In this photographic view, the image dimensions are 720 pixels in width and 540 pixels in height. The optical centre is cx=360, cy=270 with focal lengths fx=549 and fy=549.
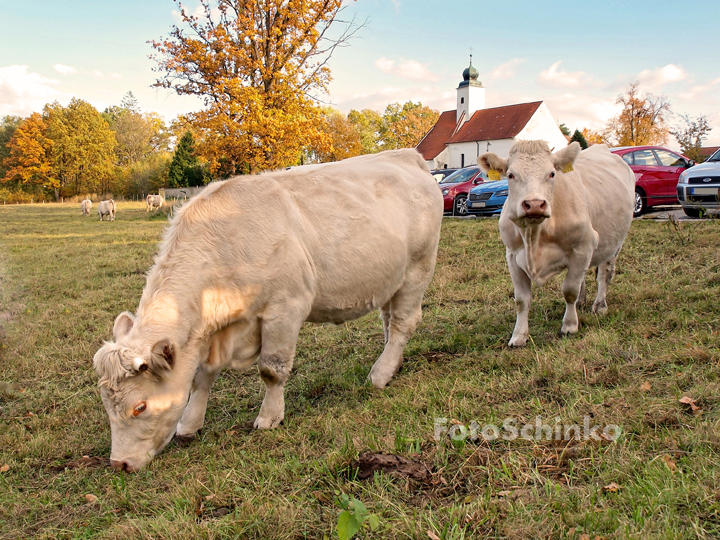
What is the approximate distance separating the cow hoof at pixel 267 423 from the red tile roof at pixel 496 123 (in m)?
55.1

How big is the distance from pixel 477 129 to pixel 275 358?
6043 cm

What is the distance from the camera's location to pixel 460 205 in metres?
18.7

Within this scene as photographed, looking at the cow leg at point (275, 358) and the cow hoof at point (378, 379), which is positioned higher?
Answer: the cow leg at point (275, 358)

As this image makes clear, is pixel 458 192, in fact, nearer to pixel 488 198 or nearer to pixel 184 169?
pixel 488 198

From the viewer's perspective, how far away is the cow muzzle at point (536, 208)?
4887 mm

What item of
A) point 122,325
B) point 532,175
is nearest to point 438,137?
point 532,175

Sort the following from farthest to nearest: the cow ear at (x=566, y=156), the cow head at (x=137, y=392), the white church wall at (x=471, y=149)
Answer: the white church wall at (x=471, y=149) < the cow ear at (x=566, y=156) < the cow head at (x=137, y=392)

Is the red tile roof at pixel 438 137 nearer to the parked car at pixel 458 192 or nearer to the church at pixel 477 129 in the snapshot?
the church at pixel 477 129

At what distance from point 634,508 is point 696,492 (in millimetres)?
289

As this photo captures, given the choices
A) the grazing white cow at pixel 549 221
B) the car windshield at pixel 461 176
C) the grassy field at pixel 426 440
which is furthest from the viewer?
the car windshield at pixel 461 176

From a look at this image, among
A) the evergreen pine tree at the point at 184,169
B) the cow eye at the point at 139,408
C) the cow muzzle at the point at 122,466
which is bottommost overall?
the cow muzzle at the point at 122,466

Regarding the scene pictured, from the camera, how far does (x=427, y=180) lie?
551 centimetres

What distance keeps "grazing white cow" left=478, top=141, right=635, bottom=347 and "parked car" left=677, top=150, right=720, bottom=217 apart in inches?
308

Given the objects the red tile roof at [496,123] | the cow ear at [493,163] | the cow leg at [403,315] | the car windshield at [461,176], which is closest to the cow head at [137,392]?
the cow leg at [403,315]
